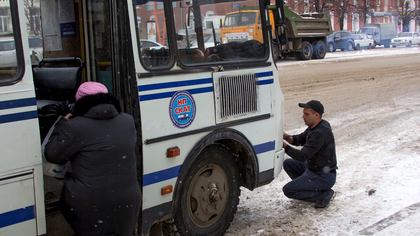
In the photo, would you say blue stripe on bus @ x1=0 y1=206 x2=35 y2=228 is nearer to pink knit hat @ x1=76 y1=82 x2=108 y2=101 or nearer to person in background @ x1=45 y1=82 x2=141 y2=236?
person in background @ x1=45 y1=82 x2=141 y2=236

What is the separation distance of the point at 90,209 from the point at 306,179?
2.76 metres

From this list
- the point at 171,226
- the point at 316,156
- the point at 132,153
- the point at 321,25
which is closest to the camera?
the point at 132,153

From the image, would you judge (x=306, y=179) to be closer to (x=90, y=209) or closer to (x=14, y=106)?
(x=90, y=209)

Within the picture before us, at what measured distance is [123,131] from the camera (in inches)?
110

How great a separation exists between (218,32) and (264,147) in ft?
4.11

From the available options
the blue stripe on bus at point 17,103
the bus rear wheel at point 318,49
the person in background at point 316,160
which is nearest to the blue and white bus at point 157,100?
the blue stripe on bus at point 17,103

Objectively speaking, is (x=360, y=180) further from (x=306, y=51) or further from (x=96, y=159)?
(x=306, y=51)

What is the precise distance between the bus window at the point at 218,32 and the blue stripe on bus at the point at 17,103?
1221 millimetres

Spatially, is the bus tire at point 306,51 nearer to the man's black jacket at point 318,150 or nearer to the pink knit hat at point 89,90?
the man's black jacket at point 318,150

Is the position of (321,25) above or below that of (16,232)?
above

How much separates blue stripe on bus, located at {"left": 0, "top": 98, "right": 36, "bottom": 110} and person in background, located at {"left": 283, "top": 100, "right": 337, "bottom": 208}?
2898 millimetres

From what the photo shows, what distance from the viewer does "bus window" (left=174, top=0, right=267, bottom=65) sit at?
345cm

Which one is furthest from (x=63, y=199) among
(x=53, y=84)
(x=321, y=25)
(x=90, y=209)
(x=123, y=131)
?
(x=321, y=25)

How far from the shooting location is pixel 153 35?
3.25 meters
